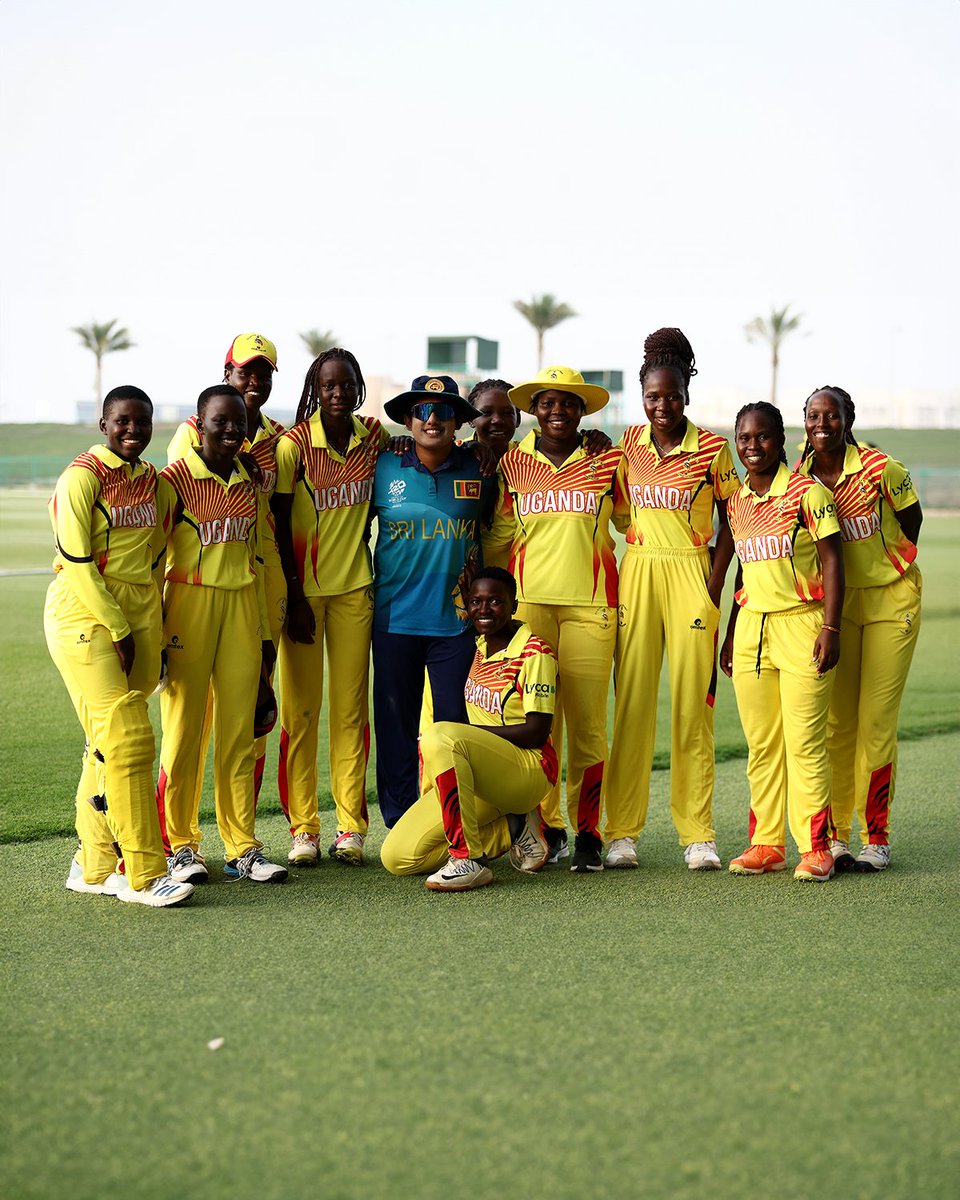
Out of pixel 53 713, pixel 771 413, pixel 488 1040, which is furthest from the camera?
pixel 53 713

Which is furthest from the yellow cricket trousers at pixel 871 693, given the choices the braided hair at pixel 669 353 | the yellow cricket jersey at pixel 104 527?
the yellow cricket jersey at pixel 104 527

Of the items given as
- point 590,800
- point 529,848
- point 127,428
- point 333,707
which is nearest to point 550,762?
point 590,800

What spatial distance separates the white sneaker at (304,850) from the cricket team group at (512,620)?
0.02 metres

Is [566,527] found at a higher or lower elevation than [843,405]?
lower

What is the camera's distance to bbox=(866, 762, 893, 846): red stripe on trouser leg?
5.31 meters

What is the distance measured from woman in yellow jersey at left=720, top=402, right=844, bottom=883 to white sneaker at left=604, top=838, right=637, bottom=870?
0.39 meters

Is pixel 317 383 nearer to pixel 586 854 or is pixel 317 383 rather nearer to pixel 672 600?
pixel 672 600

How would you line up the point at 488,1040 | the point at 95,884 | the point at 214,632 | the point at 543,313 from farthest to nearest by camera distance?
the point at 543,313 < the point at 214,632 < the point at 95,884 < the point at 488,1040

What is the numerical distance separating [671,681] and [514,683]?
2.03ft

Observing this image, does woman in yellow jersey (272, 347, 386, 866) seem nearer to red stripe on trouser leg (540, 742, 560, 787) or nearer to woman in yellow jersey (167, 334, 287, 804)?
woman in yellow jersey (167, 334, 287, 804)

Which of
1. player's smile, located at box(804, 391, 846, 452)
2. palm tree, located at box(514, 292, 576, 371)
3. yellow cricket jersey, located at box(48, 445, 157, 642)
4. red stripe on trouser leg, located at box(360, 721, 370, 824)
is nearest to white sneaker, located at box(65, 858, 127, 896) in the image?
yellow cricket jersey, located at box(48, 445, 157, 642)

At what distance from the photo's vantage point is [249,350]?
5246 millimetres

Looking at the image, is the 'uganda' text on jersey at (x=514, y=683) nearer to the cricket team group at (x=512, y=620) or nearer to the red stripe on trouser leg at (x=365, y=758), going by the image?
the cricket team group at (x=512, y=620)

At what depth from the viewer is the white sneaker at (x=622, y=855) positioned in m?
5.23
